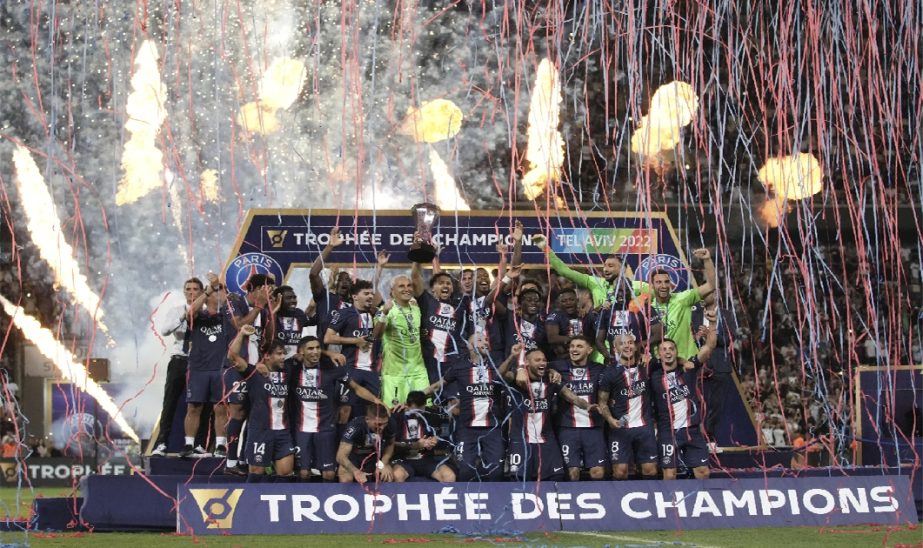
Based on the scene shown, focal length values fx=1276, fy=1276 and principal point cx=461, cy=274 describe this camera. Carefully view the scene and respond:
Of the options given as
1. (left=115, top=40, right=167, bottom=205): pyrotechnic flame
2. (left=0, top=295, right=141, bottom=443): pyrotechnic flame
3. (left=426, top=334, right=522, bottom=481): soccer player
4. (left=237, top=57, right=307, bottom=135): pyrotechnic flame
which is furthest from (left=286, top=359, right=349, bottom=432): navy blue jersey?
(left=237, top=57, right=307, bottom=135): pyrotechnic flame

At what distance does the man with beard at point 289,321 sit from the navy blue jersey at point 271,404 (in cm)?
57

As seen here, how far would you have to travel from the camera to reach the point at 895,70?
2147 centimetres

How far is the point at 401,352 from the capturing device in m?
11.2

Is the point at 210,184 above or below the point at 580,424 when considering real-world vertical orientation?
above

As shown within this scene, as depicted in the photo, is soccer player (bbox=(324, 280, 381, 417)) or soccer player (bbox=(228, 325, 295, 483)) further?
A: soccer player (bbox=(324, 280, 381, 417))

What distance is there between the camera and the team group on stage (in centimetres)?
1062

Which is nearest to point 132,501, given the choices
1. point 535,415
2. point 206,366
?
point 206,366

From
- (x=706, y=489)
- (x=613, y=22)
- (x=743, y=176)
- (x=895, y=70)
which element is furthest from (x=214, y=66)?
(x=706, y=489)

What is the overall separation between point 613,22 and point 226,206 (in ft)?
26.6

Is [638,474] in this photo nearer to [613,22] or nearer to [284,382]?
[284,382]

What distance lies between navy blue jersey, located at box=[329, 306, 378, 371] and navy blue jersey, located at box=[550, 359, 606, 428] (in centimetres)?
159

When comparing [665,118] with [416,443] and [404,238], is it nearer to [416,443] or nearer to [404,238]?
[404,238]

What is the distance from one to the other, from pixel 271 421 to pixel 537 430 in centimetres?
223

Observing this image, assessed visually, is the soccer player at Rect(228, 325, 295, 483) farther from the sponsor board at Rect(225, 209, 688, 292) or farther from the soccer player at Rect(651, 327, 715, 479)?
the soccer player at Rect(651, 327, 715, 479)
